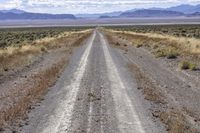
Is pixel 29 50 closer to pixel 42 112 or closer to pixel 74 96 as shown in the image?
pixel 74 96

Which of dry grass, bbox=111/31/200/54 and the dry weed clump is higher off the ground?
the dry weed clump

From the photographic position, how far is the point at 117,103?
489 inches

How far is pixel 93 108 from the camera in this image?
463 inches

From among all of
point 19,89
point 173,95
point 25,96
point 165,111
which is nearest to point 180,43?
point 173,95

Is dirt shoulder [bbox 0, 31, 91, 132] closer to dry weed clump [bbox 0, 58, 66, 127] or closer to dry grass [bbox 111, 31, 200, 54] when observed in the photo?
dry weed clump [bbox 0, 58, 66, 127]

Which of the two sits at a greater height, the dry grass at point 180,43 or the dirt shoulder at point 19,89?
the dirt shoulder at point 19,89

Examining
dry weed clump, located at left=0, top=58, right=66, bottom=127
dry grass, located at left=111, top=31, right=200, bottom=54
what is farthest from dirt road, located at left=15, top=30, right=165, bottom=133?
dry grass, located at left=111, top=31, right=200, bottom=54

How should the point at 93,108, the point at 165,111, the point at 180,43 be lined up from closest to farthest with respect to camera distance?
the point at 165,111, the point at 93,108, the point at 180,43

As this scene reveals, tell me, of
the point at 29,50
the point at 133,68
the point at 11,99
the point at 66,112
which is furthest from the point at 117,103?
the point at 29,50

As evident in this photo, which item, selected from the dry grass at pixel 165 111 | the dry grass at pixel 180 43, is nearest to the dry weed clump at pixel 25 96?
the dry grass at pixel 165 111

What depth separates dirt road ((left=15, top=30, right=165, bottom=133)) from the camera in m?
9.55

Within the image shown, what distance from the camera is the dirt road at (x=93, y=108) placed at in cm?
955

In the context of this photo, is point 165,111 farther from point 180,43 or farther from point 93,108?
point 180,43

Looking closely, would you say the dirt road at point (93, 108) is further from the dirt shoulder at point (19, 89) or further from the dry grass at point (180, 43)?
the dry grass at point (180, 43)
